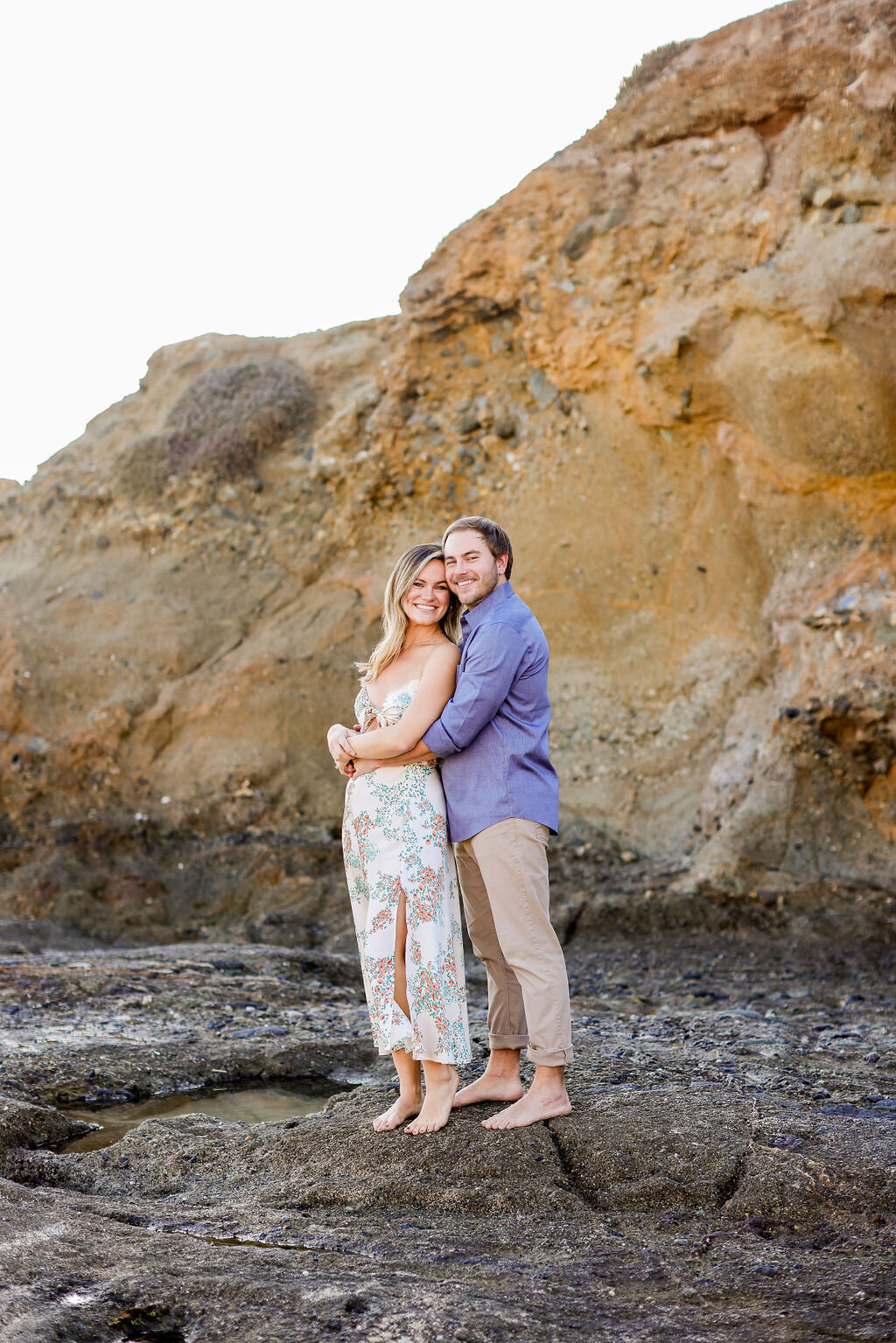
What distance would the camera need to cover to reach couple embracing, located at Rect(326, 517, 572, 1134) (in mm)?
3395

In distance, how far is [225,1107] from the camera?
4.55 metres

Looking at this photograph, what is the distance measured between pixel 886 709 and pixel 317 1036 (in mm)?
4908

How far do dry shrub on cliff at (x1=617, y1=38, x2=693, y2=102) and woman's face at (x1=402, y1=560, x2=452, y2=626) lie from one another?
9.56 metres

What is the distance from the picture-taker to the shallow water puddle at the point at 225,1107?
429 centimetres

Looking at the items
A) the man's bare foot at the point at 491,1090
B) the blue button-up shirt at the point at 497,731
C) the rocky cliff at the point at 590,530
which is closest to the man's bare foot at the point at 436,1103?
the man's bare foot at the point at 491,1090

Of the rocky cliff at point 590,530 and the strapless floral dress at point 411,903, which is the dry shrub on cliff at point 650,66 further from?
the strapless floral dress at point 411,903

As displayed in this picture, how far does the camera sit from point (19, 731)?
36.8 ft

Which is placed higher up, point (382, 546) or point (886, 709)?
point (382, 546)

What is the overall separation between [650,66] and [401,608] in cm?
1003

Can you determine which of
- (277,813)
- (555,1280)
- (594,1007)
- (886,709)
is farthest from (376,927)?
(277,813)

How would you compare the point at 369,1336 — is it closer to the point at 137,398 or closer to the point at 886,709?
the point at 886,709

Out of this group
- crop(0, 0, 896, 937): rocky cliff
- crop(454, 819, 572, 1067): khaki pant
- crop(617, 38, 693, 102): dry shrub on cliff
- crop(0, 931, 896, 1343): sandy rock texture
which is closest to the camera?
crop(0, 931, 896, 1343): sandy rock texture

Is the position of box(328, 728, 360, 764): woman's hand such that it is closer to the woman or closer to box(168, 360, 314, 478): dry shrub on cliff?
the woman

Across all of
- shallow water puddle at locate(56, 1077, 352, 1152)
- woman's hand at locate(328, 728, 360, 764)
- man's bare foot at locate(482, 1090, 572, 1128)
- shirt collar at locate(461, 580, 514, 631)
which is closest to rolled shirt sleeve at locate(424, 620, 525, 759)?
shirt collar at locate(461, 580, 514, 631)
